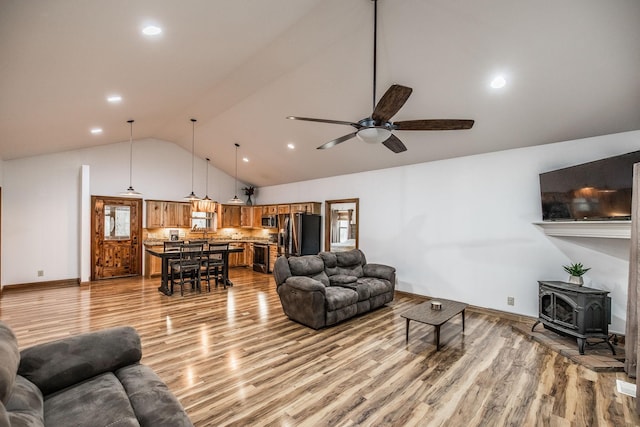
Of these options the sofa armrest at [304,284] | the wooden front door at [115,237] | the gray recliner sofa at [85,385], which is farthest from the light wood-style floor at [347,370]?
the wooden front door at [115,237]

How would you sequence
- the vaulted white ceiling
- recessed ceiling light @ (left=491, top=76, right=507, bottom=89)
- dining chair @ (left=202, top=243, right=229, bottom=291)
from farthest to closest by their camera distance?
dining chair @ (left=202, top=243, right=229, bottom=291) → recessed ceiling light @ (left=491, top=76, right=507, bottom=89) → the vaulted white ceiling

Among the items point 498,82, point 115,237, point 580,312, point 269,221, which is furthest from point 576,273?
point 115,237

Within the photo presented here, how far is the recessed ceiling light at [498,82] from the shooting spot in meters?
3.28

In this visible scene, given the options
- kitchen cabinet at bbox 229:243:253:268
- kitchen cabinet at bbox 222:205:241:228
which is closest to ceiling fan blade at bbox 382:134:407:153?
kitchen cabinet at bbox 229:243:253:268

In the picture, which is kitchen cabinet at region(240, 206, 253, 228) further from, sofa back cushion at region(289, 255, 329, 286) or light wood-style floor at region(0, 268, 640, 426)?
sofa back cushion at region(289, 255, 329, 286)

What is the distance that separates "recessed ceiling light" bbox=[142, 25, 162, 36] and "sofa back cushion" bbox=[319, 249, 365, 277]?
378 centimetres

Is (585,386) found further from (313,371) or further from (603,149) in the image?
(603,149)

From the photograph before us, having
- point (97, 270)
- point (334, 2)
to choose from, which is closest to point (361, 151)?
point (334, 2)

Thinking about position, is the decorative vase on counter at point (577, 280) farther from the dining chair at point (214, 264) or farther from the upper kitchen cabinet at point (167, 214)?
the upper kitchen cabinet at point (167, 214)

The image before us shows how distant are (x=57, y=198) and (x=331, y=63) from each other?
275 inches

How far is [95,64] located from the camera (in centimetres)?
285

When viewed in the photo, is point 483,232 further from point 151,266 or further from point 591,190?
point 151,266

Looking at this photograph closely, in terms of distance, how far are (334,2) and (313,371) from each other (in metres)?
3.69

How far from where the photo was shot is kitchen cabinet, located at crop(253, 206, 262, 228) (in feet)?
30.1
